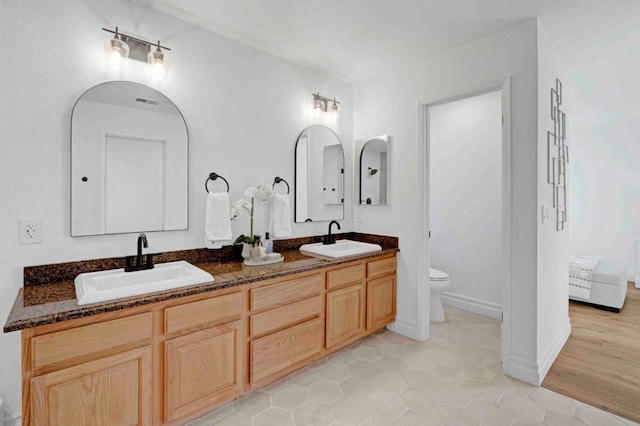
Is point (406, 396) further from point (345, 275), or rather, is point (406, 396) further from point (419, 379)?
point (345, 275)

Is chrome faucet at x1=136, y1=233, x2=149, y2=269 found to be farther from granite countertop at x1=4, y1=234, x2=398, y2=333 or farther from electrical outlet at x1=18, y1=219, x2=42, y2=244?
electrical outlet at x1=18, y1=219, x2=42, y2=244

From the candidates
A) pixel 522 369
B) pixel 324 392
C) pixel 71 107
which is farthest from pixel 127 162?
pixel 522 369

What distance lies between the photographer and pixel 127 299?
1.44 m

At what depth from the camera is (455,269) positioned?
373cm

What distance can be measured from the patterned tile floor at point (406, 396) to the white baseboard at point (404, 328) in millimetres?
195

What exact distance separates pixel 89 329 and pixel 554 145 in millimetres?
3265

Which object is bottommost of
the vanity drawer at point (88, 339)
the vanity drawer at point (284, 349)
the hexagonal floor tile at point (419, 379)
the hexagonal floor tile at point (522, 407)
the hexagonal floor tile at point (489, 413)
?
the hexagonal floor tile at point (489, 413)

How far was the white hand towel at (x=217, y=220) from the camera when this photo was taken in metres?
2.17

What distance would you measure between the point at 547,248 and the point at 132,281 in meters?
2.87

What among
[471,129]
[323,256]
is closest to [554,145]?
[471,129]

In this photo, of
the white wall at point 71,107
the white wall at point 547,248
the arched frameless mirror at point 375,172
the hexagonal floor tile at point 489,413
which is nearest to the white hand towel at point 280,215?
the white wall at point 71,107

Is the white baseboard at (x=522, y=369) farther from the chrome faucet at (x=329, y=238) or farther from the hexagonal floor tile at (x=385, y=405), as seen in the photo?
the chrome faucet at (x=329, y=238)

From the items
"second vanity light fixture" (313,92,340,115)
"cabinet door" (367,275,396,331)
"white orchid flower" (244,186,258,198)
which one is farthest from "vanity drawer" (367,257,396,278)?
"second vanity light fixture" (313,92,340,115)

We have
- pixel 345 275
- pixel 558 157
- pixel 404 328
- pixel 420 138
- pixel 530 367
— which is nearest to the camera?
pixel 530 367
